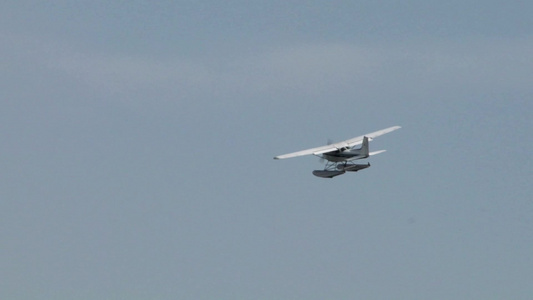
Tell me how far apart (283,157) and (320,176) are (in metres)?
6.38

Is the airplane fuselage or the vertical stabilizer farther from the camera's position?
the airplane fuselage

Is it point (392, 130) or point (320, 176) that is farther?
point (392, 130)

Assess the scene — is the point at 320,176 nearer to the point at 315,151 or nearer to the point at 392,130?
the point at 315,151

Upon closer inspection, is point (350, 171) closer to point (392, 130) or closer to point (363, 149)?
point (363, 149)

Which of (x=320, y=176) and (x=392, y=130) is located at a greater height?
(x=392, y=130)

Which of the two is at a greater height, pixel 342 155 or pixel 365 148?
pixel 342 155

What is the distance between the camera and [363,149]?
145750mm

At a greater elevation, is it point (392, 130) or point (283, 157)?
point (392, 130)

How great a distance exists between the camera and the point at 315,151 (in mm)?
153375

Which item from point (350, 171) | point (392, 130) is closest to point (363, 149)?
point (350, 171)

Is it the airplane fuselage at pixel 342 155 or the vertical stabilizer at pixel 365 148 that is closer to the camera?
the vertical stabilizer at pixel 365 148

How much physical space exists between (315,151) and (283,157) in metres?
7.66

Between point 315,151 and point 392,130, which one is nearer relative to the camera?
point 315,151

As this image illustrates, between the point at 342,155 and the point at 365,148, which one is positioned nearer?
the point at 365,148
